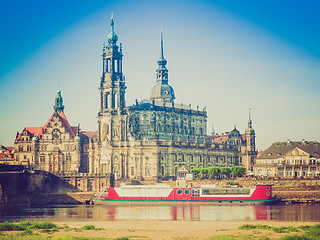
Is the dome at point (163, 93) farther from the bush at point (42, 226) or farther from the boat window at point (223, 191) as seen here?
the bush at point (42, 226)

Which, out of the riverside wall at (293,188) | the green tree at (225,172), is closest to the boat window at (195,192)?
the riverside wall at (293,188)

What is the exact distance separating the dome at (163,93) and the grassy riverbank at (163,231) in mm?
99315

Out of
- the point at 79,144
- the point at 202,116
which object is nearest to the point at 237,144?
the point at 202,116

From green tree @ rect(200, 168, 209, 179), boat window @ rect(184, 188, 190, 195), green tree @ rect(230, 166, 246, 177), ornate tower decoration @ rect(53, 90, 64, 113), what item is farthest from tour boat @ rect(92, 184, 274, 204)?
ornate tower decoration @ rect(53, 90, 64, 113)

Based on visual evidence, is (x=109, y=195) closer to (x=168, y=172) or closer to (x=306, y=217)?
(x=168, y=172)

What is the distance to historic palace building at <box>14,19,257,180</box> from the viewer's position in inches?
6481

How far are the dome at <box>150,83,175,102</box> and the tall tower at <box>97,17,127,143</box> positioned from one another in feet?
60.0

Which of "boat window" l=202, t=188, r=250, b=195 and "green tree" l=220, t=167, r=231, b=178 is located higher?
"green tree" l=220, t=167, r=231, b=178

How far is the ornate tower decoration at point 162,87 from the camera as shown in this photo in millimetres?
183500

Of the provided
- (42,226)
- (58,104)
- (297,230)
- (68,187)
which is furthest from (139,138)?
(297,230)

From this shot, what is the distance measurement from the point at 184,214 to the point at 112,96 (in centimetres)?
6951

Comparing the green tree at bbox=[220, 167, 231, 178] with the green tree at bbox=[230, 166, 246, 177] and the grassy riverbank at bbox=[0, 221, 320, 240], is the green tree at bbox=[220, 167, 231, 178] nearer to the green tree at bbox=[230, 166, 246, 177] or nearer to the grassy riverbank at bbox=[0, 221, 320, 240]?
the green tree at bbox=[230, 166, 246, 177]

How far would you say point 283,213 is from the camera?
331 ft

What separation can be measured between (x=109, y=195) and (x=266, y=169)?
147ft
